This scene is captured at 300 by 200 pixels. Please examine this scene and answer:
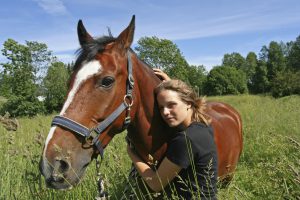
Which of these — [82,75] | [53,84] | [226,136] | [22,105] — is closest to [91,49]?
[82,75]

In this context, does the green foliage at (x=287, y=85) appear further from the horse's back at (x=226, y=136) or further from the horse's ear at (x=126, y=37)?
the horse's ear at (x=126, y=37)

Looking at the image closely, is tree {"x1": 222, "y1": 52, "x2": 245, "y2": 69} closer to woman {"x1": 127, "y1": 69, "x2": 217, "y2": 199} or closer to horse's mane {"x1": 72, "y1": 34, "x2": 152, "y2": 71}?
woman {"x1": 127, "y1": 69, "x2": 217, "y2": 199}

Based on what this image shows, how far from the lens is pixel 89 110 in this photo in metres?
2.24

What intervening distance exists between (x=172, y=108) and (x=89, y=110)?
721 millimetres

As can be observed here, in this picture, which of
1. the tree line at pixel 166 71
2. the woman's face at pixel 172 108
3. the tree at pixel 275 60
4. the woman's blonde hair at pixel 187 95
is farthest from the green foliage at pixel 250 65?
the woman's face at pixel 172 108

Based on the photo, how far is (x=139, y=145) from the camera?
2.78 m

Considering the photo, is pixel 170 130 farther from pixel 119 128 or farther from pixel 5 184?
pixel 5 184

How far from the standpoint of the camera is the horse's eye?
233cm

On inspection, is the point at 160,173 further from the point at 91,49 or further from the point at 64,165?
the point at 91,49

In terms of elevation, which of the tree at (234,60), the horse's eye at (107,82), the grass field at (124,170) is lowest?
the grass field at (124,170)

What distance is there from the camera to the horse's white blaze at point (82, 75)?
2.21 metres

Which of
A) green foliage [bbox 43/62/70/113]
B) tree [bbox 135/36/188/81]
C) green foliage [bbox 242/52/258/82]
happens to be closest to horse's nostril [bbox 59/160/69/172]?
green foliage [bbox 43/62/70/113]

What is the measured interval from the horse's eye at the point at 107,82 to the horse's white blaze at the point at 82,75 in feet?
0.28

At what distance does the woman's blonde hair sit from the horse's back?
1.01m
